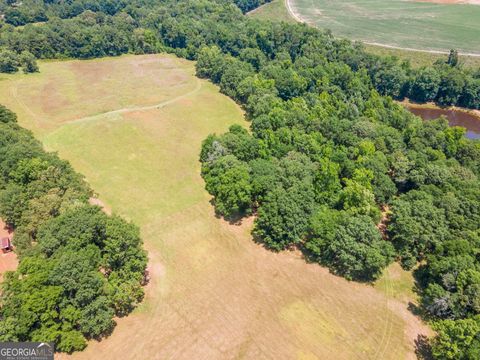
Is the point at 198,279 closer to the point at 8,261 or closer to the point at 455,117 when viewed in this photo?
the point at 8,261

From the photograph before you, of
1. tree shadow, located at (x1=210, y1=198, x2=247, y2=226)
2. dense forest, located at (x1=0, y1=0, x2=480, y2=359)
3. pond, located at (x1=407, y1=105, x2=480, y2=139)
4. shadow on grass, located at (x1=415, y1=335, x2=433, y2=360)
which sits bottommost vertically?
shadow on grass, located at (x1=415, y1=335, x2=433, y2=360)

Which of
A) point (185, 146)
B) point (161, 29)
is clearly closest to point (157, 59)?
point (161, 29)

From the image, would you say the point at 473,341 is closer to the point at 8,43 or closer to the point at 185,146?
the point at 185,146

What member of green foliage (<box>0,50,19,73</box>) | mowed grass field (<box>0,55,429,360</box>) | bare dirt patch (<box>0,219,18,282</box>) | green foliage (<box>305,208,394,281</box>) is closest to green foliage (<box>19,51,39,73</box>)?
green foliage (<box>0,50,19,73</box>)

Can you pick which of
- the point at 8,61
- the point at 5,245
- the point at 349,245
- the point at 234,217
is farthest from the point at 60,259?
the point at 8,61

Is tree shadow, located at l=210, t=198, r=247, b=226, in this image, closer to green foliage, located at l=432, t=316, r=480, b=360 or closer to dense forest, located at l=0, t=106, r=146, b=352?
dense forest, located at l=0, t=106, r=146, b=352

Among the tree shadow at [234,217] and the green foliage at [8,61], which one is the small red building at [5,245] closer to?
the tree shadow at [234,217]
